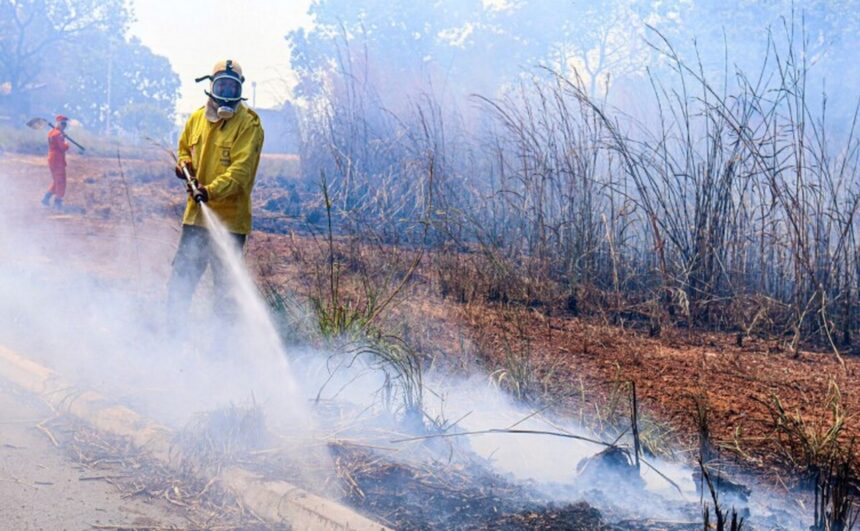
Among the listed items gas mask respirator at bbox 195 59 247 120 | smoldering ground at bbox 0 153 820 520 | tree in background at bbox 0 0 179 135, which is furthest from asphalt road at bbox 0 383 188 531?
tree in background at bbox 0 0 179 135

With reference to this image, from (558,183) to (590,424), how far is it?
3227 mm

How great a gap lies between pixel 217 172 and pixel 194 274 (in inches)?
26.5

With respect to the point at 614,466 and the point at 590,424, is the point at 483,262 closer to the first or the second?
the point at 590,424

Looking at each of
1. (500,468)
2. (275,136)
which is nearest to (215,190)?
(500,468)

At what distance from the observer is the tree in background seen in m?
36.9

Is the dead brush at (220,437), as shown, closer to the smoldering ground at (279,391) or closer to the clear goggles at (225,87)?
the smoldering ground at (279,391)

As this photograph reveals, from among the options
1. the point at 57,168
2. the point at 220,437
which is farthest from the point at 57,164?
the point at 220,437

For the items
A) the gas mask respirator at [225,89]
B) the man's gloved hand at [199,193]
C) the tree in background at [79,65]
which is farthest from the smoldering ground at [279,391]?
the tree in background at [79,65]

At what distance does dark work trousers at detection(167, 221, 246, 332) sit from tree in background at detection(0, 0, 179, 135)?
3355 centimetres

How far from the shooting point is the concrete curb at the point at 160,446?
3320 mm

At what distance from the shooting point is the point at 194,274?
221 inches

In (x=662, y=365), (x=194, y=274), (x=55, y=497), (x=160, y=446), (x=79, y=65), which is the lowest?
(x=55, y=497)

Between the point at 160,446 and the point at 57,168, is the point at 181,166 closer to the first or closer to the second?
the point at 160,446

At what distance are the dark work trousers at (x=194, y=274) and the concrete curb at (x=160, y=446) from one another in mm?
907
